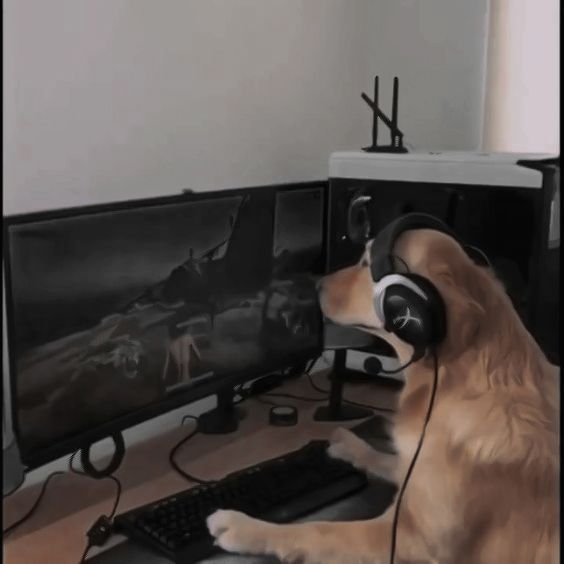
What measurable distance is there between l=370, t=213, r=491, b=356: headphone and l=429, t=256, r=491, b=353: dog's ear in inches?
0.9

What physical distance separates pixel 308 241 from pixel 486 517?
0.68m

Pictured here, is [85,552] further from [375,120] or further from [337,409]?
[375,120]

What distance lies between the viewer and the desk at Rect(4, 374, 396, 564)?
3.65 feet

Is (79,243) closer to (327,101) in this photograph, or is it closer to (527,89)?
(327,101)

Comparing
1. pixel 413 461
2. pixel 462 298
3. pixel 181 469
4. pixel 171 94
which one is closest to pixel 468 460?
pixel 413 461

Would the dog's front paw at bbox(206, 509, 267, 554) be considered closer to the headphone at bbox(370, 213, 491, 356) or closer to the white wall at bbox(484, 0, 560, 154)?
the headphone at bbox(370, 213, 491, 356)

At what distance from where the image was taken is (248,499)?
120 cm

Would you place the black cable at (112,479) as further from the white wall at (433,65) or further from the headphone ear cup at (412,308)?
the white wall at (433,65)

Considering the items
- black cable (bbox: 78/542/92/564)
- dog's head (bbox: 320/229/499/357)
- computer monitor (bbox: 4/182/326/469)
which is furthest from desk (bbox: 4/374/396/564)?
dog's head (bbox: 320/229/499/357)

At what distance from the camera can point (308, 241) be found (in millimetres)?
1562

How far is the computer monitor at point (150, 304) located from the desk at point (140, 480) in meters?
0.12

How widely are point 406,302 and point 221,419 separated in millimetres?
607

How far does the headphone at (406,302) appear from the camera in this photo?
103 cm

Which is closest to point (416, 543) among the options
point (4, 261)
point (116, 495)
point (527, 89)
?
point (116, 495)
